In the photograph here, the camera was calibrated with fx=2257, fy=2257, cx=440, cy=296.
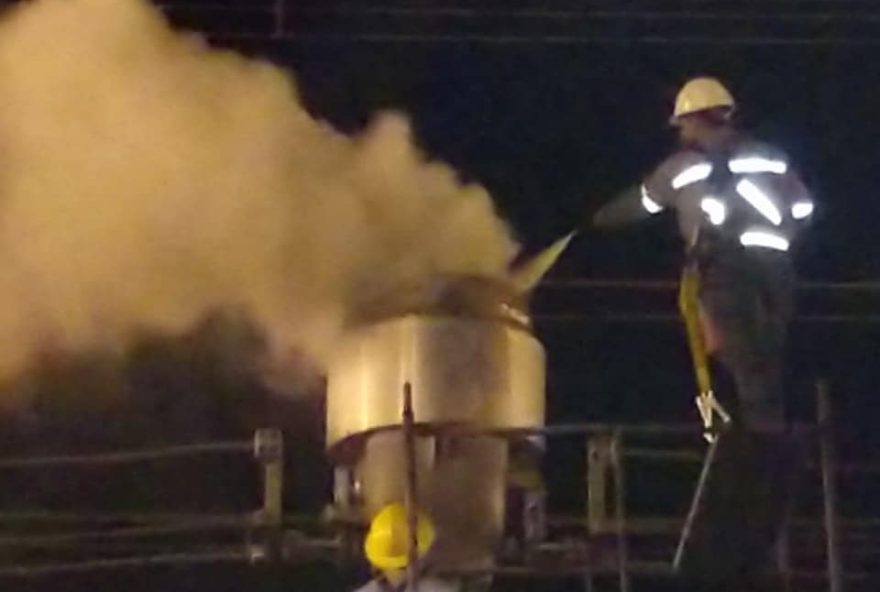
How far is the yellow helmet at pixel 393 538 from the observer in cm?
810

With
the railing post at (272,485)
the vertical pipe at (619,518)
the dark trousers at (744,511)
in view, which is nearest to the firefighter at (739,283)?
the dark trousers at (744,511)

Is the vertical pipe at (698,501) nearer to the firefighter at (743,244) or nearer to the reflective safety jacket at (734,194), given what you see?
the firefighter at (743,244)

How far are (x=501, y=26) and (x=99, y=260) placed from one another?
2638mm

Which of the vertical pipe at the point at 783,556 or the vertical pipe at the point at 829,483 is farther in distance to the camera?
the vertical pipe at the point at 783,556

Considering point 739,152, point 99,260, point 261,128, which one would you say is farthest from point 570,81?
point 739,152

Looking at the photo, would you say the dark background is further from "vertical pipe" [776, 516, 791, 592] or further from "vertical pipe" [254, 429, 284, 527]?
"vertical pipe" [776, 516, 791, 592]

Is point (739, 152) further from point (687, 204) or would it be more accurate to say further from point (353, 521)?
point (353, 521)

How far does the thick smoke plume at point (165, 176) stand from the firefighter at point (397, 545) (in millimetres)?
3632

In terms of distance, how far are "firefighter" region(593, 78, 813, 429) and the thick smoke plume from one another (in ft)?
10.4

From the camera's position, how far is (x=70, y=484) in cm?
1288

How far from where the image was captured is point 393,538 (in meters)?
8.12

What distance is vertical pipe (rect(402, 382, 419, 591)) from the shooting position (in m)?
7.46

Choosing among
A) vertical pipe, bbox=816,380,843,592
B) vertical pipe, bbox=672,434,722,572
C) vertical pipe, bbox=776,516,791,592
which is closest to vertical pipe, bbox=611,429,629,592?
vertical pipe, bbox=672,434,722,572

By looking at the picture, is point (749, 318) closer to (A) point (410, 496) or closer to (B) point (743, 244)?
(B) point (743, 244)
